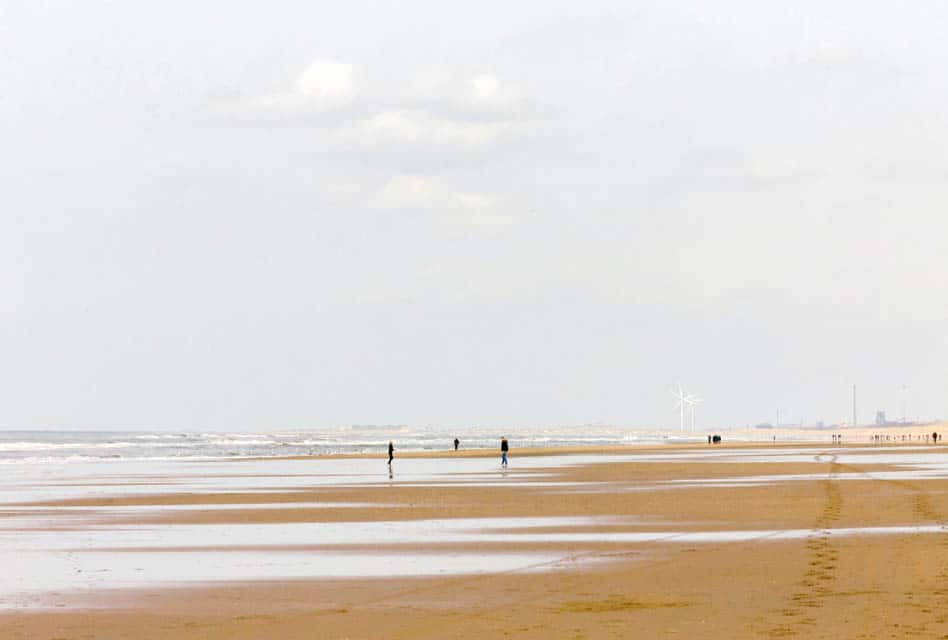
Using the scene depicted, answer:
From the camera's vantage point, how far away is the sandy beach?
16.3 metres

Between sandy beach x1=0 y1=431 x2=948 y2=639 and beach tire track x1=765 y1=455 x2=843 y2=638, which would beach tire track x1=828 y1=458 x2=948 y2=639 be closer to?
sandy beach x1=0 y1=431 x2=948 y2=639

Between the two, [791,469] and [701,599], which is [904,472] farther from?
[701,599]

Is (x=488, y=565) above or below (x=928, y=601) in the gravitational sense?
below

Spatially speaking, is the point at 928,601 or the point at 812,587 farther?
the point at 812,587

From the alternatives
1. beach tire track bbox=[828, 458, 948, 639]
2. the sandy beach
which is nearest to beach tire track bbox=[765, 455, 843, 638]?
the sandy beach

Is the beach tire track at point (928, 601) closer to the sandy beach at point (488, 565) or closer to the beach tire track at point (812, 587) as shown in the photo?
the sandy beach at point (488, 565)

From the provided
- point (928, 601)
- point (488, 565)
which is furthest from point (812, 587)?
point (488, 565)

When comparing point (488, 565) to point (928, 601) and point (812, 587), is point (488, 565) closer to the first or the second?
point (812, 587)

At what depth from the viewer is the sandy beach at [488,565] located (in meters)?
16.3

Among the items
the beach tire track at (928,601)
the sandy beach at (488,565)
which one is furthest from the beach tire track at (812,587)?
the beach tire track at (928,601)

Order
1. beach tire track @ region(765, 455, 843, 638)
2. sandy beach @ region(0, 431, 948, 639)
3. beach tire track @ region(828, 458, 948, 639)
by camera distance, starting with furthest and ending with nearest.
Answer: sandy beach @ region(0, 431, 948, 639) < beach tire track @ region(765, 455, 843, 638) < beach tire track @ region(828, 458, 948, 639)

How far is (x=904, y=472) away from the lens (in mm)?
60656

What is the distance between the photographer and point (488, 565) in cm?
2278

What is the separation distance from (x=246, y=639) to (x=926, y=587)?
8874 mm
